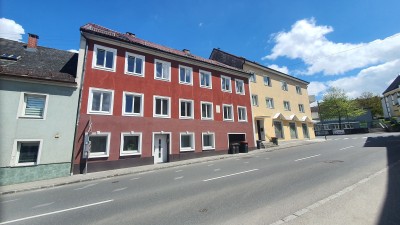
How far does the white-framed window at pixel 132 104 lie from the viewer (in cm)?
1614

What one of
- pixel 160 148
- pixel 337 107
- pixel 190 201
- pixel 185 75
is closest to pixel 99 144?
pixel 160 148

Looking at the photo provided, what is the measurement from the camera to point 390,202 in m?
5.44

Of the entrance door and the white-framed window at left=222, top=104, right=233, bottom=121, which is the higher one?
the white-framed window at left=222, top=104, right=233, bottom=121

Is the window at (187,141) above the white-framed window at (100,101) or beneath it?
beneath

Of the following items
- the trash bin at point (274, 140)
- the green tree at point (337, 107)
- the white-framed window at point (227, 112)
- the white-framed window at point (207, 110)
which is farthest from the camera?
the green tree at point (337, 107)

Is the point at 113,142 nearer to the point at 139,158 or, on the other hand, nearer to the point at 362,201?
the point at 139,158

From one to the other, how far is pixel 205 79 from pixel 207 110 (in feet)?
11.2

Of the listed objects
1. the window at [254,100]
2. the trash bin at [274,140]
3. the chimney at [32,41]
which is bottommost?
the trash bin at [274,140]

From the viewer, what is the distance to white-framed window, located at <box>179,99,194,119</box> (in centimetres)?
1941

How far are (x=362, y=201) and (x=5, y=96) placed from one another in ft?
56.8

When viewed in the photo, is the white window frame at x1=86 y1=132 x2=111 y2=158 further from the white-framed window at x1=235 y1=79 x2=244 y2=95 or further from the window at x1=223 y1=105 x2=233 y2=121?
the white-framed window at x1=235 y1=79 x2=244 y2=95

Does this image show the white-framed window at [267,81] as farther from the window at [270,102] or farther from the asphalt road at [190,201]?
the asphalt road at [190,201]

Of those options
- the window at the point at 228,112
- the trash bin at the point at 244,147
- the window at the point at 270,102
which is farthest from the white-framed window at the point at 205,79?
the window at the point at 270,102

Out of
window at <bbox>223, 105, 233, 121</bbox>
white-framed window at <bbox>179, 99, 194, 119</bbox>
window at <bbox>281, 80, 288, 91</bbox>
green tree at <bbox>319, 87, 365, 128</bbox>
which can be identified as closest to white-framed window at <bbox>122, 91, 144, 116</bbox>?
white-framed window at <bbox>179, 99, 194, 119</bbox>
